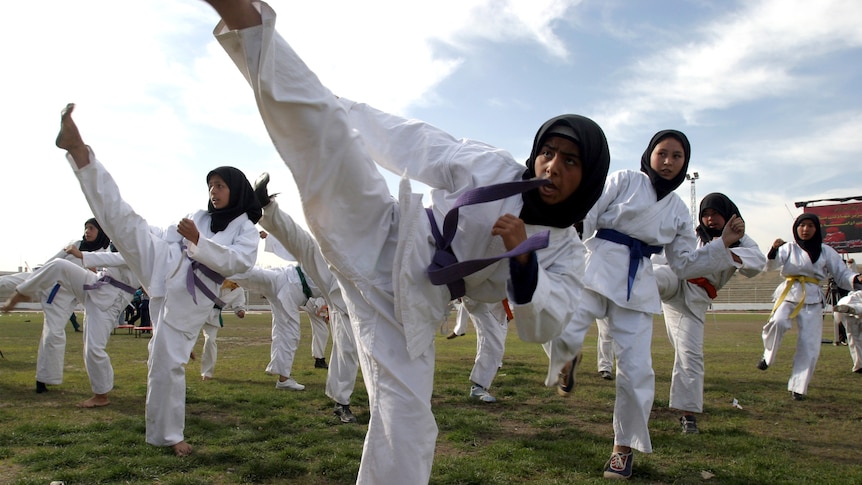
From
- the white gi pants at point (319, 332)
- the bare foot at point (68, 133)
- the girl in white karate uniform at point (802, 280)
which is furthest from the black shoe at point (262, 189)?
the girl in white karate uniform at point (802, 280)

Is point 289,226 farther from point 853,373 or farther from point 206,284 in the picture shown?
point 853,373

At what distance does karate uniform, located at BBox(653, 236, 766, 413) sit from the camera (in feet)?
18.5

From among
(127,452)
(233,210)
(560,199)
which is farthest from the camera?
(233,210)

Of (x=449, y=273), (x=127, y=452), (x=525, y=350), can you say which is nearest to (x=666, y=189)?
(x=449, y=273)

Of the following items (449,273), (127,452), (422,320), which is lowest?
(127,452)

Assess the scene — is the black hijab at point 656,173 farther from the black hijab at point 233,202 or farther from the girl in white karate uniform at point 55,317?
the girl in white karate uniform at point 55,317

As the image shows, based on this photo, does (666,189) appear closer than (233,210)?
Yes

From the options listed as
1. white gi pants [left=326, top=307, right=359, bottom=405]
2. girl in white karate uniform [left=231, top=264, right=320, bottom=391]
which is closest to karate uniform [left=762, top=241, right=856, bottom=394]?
white gi pants [left=326, top=307, right=359, bottom=405]

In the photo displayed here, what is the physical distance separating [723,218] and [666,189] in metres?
1.91

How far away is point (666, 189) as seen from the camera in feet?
15.9

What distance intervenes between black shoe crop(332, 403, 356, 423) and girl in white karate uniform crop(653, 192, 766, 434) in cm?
317

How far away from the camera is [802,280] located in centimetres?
797

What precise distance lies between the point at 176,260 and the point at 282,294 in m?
3.86

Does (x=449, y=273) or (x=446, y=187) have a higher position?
(x=446, y=187)
